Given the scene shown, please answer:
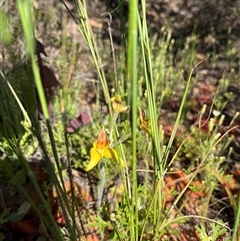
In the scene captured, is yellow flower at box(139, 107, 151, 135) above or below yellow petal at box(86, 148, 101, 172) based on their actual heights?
above

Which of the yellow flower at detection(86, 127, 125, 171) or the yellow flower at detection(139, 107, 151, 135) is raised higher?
the yellow flower at detection(139, 107, 151, 135)

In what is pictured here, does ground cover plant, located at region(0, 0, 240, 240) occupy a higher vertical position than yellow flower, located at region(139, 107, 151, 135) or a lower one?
lower

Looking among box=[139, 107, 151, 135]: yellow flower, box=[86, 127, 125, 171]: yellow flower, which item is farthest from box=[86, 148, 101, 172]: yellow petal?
box=[139, 107, 151, 135]: yellow flower

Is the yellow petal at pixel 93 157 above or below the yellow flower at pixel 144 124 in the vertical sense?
below

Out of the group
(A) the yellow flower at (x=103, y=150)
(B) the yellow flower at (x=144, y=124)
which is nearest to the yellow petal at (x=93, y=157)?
(A) the yellow flower at (x=103, y=150)

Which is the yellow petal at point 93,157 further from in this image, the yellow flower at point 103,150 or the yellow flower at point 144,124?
the yellow flower at point 144,124

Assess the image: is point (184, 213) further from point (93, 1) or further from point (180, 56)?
point (93, 1)

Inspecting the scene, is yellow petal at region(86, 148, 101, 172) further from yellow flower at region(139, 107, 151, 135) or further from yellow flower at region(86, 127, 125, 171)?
yellow flower at region(139, 107, 151, 135)

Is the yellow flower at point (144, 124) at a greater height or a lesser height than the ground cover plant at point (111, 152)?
greater

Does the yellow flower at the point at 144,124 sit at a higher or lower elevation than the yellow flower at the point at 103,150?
higher
